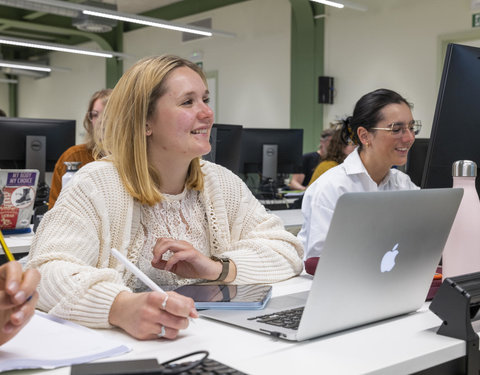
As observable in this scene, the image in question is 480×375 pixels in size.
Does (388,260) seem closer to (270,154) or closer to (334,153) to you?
(334,153)

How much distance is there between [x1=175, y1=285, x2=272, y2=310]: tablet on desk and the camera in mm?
1127

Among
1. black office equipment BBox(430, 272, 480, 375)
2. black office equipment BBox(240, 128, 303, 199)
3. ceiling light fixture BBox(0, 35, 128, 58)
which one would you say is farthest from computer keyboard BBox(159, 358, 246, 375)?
ceiling light fixture BBox(0, 35, 128, 58)

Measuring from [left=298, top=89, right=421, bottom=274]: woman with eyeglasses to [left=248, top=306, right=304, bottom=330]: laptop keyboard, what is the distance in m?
1.13

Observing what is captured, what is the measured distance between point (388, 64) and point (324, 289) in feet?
19.2

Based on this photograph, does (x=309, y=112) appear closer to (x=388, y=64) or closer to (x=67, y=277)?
(x=388, y=64)

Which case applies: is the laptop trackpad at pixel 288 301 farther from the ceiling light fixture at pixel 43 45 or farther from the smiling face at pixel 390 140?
the ceiling light fixture at pixel 43 45

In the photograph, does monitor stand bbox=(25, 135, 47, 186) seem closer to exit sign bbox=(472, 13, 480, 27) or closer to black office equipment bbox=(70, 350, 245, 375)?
black office equipment bbox=(70, 350, 245, 375)

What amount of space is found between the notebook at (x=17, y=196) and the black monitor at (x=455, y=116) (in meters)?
1.69

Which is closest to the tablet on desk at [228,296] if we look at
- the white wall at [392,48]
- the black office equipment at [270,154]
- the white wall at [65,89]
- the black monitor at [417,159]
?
the black monitor at [417,159]

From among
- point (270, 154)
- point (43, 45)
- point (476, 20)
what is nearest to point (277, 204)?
point (270, 154)

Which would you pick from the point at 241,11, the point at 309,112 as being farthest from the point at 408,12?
the point at 241,11

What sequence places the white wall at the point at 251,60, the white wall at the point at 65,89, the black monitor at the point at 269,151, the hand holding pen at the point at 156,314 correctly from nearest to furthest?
the hand holding pen at the point at 156,314 < the black monitor at the point at 269,151 < the white wall at the point at 251,60 < the white wall at the point at 65,89

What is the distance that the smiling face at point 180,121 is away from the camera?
4.83 feet

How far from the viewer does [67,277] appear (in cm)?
110
